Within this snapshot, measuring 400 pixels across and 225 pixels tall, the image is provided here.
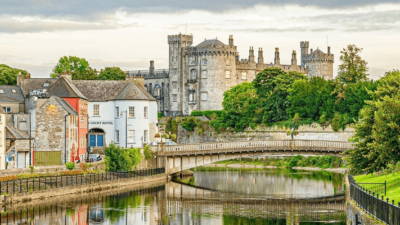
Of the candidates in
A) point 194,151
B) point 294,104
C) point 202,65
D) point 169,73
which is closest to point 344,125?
point 294,104

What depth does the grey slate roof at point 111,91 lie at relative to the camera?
8496 centimetres

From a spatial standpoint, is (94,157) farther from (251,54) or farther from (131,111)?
(251,54)

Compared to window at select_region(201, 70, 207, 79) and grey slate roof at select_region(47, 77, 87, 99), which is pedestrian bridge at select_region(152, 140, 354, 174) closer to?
grey slate roof at select_region(47, 77, 87, 99)

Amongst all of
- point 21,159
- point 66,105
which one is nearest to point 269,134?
point 66,105

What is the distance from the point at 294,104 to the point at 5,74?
41.4 metres

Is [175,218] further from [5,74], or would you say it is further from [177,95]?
[177,95]

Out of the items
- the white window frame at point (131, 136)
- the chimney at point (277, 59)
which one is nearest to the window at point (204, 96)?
the chimney at point (277, 59)

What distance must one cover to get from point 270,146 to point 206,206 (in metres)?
19.3

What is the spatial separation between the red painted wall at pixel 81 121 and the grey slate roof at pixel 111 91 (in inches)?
127

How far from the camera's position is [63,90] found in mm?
79562

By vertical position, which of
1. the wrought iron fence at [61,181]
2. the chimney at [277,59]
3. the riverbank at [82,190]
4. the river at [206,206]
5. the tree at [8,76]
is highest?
the chimney at [277,59]

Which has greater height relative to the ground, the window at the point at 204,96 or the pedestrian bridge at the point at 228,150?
the window at the point at 204,96

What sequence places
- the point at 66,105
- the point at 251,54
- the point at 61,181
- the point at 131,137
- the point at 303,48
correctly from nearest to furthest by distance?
the point at 61,181 < the point at 66,105 < the point at 131,137 < the point at 251,54 < the point at 303,48

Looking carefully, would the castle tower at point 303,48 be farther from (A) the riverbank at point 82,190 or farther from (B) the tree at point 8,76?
(A) the riverbank at point 82,190
